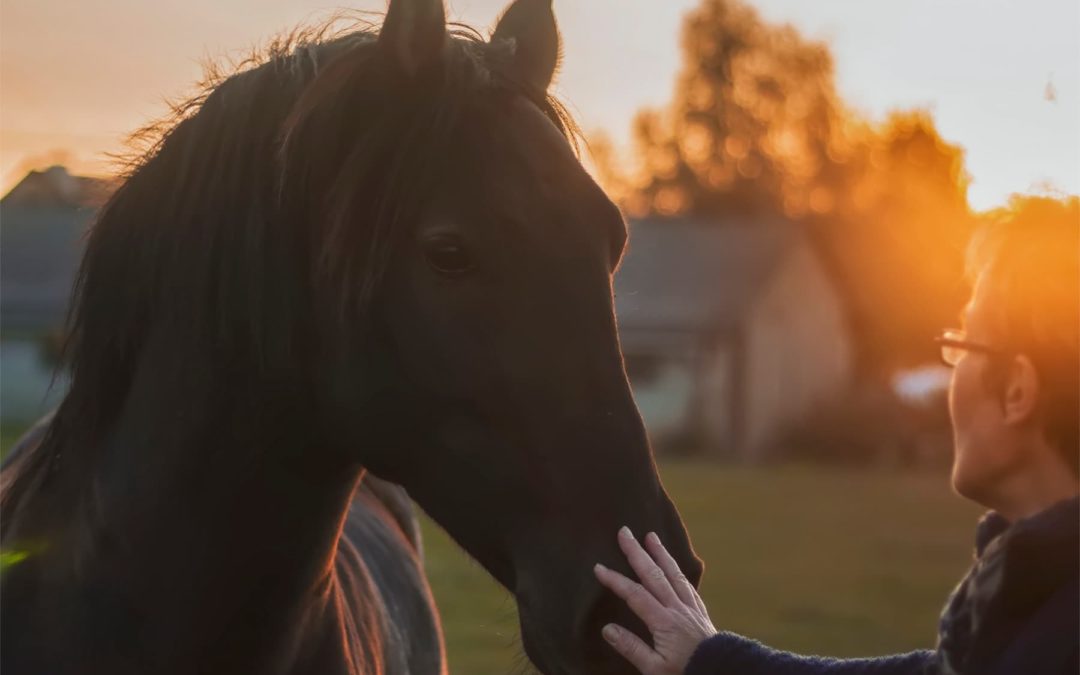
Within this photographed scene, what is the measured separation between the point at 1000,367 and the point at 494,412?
0.84m

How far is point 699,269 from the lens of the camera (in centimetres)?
3253

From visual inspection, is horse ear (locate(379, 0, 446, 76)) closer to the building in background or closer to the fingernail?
the fingernail

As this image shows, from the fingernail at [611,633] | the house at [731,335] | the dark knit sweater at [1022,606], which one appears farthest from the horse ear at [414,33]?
the house at [731,335]

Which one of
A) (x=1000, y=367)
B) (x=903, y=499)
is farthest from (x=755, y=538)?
(x=1000, y=367)

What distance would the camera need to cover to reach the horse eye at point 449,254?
196cm

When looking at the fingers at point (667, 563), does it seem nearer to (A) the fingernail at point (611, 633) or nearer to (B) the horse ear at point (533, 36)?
(A) the fingernail at point (611, 633)

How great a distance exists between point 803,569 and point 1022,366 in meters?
10.3

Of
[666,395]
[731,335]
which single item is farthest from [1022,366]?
[731,335]

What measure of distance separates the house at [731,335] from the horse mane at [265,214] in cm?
2372

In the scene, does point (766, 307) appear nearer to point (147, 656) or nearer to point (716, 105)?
point (716, 105)

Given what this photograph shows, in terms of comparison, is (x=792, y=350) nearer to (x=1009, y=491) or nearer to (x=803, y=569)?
(x=803, y=569)

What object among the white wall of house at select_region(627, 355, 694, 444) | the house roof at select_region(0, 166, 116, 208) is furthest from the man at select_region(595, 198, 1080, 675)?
the white wall of house at select_region(627, 355, 694, 444)

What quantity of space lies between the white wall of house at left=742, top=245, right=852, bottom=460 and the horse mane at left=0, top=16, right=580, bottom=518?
26.4 m

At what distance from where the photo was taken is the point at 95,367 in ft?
7.18
